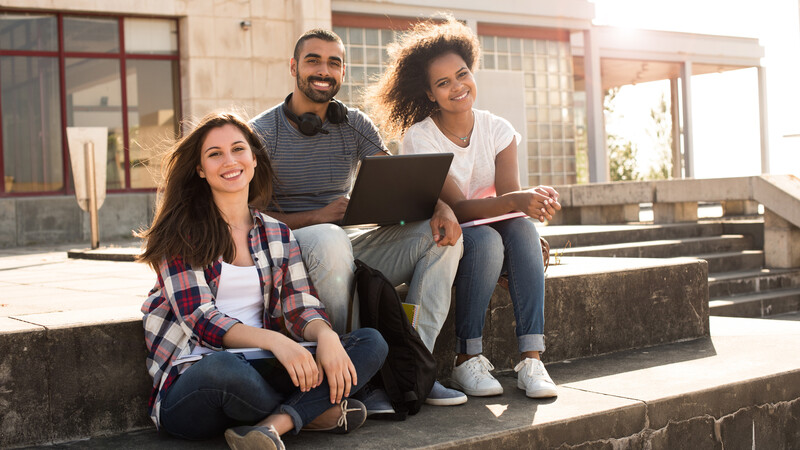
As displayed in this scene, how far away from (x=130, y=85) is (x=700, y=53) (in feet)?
47.7

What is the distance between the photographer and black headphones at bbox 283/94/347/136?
387 centimetres

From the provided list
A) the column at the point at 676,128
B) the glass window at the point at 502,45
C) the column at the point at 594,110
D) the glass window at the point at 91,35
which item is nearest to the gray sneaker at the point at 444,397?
the glass window at the point at 91,35

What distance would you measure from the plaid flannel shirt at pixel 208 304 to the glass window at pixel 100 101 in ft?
37.6

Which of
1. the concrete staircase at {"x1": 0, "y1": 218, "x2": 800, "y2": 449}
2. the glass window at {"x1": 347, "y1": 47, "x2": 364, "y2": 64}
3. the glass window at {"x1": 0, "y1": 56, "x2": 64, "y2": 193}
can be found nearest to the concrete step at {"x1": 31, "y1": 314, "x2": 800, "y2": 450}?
the concrete staircase at {"x1": 0, "y1": 218, "x2": 800, "y2": 449}

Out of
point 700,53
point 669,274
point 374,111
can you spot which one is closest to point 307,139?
point 374,111

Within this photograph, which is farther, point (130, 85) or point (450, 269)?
point (130, 85)

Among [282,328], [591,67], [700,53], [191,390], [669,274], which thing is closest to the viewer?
[191,390]

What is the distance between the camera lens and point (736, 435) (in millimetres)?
Result: 3936

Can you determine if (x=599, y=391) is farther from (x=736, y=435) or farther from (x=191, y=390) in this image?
(x=191, y=390)

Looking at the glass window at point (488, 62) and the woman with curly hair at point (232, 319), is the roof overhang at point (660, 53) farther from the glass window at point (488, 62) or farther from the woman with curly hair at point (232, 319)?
the woman with curly hair at point (232, 319)

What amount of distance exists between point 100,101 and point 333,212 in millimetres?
11441

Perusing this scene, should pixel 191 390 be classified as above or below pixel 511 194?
below

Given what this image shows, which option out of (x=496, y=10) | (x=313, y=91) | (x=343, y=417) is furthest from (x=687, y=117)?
(x=343, y=417)

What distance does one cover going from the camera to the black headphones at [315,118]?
12.7ft
